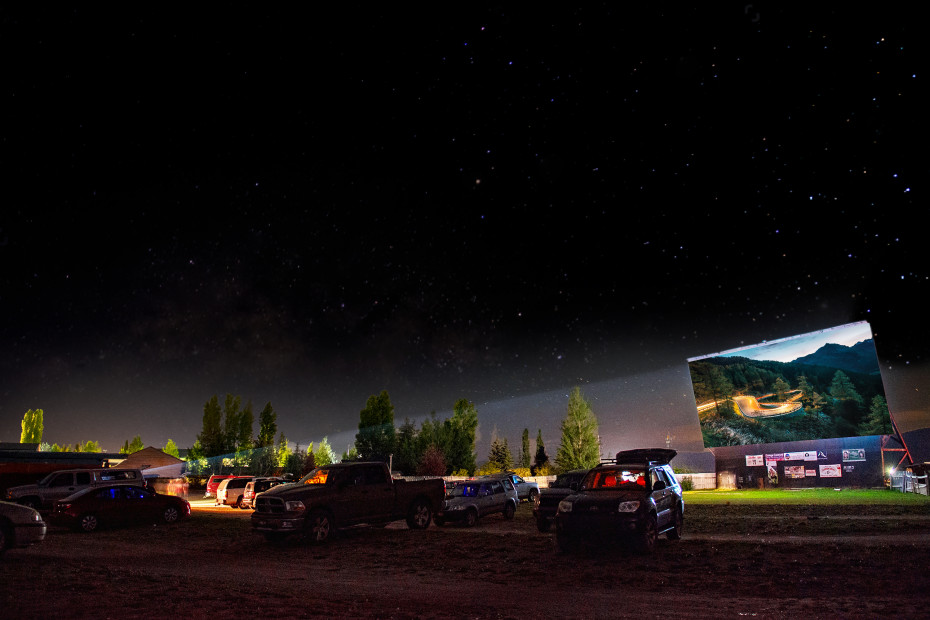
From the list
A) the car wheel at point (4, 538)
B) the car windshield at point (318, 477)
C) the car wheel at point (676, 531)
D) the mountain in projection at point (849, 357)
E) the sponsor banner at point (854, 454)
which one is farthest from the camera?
the sponsor banner at point (854, 454)

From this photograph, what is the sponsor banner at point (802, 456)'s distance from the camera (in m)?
45.8

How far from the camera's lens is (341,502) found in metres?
14.9

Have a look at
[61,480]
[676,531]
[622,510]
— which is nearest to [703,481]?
[676,531]

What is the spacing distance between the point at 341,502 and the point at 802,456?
144ft

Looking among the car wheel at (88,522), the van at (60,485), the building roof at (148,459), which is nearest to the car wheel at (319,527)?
the car wheel at (88,522)

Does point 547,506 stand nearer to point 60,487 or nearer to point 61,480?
point 60,487

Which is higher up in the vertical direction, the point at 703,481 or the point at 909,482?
the point at 909,482

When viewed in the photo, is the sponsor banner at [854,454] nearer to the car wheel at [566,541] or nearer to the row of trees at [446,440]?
the row of trees at [446,440]

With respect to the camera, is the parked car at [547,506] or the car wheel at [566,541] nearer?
the car wheel at [566,541]

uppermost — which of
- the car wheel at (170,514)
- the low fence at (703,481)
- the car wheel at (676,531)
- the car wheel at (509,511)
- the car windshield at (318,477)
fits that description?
the car windshield at (318,477)

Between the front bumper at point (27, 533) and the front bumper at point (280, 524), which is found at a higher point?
the front bumper at point (27, 533)

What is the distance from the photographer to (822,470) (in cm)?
4528

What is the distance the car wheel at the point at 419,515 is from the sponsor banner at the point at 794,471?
1604 inches

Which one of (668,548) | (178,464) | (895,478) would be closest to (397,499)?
(668,548)
